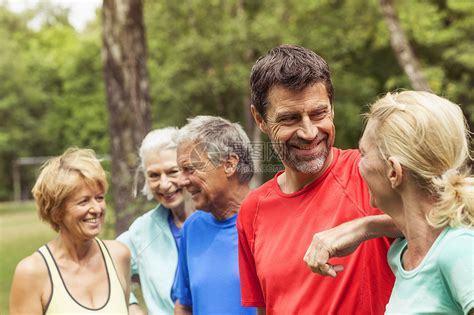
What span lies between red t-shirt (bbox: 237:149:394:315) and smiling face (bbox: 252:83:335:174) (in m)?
0.08

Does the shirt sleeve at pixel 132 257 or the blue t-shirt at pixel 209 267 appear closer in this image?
the blue t-shirt at pixel 209 267

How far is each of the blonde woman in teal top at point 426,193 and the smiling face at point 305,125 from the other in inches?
15.0

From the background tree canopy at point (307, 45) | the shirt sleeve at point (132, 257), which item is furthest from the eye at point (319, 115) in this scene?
the background tree canopy at point (307, 45)

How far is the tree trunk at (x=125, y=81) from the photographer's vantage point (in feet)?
23.0

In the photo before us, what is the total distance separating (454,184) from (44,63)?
148 feet

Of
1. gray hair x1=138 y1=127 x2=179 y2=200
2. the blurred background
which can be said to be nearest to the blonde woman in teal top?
gray hair x1=138 y1=127 x2=179 y2=200

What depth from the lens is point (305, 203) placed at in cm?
245

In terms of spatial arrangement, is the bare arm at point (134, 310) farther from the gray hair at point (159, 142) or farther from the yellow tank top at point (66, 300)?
the gray hair at point (159, 142)

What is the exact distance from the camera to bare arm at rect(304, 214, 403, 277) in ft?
6.91

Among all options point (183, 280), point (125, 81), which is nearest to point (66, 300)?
point (183, 280)

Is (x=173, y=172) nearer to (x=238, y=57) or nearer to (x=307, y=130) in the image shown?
(x=307, y=130)

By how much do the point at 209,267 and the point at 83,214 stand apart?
713 millimetres

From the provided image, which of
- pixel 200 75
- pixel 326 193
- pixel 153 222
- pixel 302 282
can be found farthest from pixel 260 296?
pixel 200 75

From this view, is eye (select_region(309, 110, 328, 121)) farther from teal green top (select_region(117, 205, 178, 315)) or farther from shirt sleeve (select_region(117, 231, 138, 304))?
shirt sleeve (select_region(117, 231, 138, 304))
